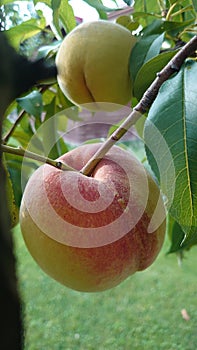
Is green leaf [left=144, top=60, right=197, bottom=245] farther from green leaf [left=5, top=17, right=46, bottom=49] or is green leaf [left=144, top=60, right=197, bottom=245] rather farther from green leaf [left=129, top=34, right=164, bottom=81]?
green leaf [left=5, top=17, right=46, bottom=49]

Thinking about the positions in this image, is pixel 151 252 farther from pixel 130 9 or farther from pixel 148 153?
pixel 130 9

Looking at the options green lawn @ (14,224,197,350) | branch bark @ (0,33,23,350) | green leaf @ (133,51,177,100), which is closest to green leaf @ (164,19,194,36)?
green leaf @ (133,51,177,100)

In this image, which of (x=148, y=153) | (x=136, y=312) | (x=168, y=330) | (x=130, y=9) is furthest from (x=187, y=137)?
(x=136, y=312)

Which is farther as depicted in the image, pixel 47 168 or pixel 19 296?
pixel 47 168

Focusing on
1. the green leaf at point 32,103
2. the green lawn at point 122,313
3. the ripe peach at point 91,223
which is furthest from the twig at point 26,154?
the green lawn at point 122,313

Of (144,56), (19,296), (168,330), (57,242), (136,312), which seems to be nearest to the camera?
(19,296)

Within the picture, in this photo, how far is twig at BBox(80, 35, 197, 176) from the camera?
439 millimetres

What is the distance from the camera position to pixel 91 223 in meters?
0.41

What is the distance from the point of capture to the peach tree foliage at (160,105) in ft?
1.39

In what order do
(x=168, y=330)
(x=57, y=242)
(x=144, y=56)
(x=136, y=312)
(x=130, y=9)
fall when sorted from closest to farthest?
(x=57, y=242), (x=144, y=56), (x=130, y=9), (x=168, y=330), (x=136, y=312)

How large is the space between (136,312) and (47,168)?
69.2 inches

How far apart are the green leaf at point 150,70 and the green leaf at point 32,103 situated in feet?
0.64

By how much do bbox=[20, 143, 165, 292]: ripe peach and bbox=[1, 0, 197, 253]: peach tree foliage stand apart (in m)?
0.03

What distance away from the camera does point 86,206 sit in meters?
0.42
